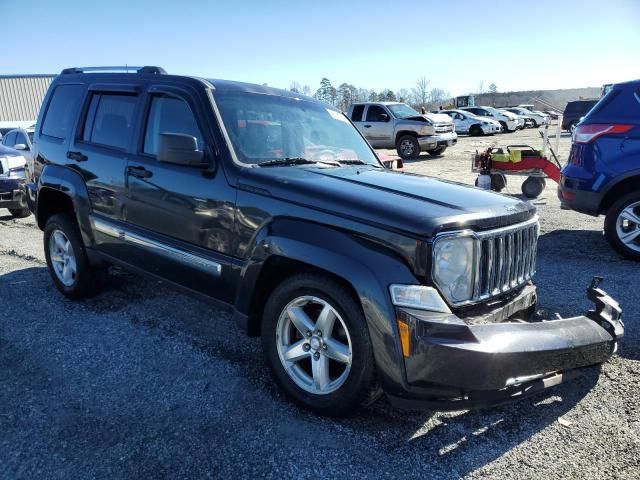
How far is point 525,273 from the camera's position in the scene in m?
3.19

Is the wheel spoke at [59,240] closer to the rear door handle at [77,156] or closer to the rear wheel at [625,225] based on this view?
the rear door handle at [77,156]

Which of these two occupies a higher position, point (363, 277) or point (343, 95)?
point (343, 95)

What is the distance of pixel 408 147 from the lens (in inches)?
730

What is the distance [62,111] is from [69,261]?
1.43 m

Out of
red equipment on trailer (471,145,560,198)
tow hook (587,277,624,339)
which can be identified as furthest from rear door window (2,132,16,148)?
tow hook (587,277,624,339)

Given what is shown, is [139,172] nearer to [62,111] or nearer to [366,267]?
[62,111]


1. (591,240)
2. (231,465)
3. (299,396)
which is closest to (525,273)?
(299,396)

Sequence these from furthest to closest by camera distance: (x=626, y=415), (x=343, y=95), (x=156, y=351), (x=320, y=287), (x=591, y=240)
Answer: (x=343, y=95), (x=591, y=240), (x=156, y=351), (x=626, y=415), (x=320, y=287)

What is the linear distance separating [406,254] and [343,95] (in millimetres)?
89012

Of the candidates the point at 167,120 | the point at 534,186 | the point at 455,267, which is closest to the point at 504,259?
the point at 455,267

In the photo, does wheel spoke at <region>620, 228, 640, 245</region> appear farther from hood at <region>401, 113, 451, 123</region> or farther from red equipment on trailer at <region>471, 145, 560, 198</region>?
hood at <region>401, 113, 451, 123</region>

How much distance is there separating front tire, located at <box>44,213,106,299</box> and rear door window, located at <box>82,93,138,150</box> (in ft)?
2.99

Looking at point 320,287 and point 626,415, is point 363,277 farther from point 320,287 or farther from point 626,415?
point 626,415

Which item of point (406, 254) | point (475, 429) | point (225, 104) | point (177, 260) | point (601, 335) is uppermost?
point (225, 104)
